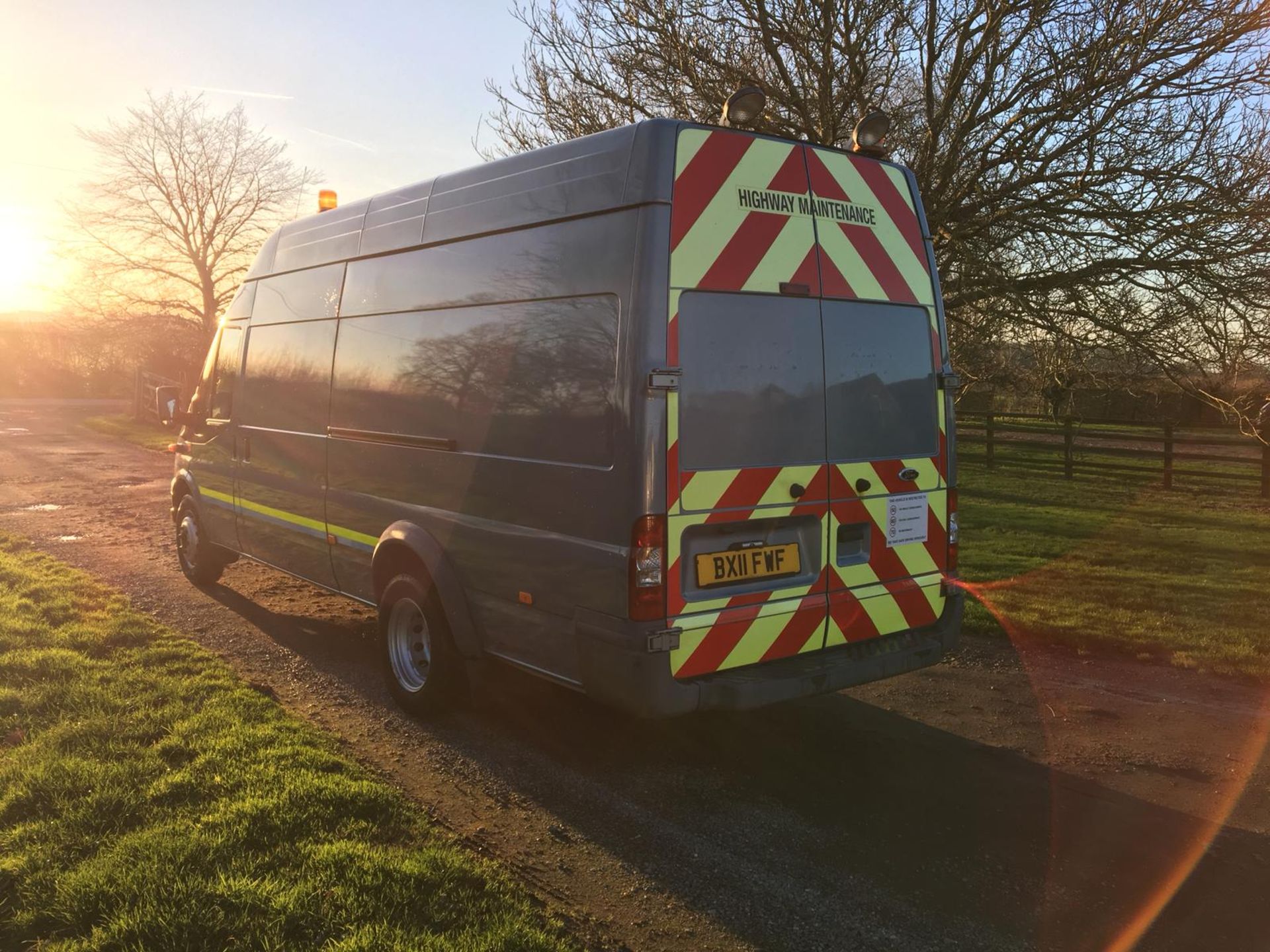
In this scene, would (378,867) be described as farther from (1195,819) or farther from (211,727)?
(1195,819)

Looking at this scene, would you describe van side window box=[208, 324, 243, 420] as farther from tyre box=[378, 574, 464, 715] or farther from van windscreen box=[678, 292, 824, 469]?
van windscreen box=[678, 292, 824, 469]

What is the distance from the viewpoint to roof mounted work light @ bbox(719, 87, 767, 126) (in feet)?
13.9

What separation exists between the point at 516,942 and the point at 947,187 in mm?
9241

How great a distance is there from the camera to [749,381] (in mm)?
3959

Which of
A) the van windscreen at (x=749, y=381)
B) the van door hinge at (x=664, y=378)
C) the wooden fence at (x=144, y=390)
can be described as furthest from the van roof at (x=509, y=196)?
the wooden fence at (x=144, y=390)

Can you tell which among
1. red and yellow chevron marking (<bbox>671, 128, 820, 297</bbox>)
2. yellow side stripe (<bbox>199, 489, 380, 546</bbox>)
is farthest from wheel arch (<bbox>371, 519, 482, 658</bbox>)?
red and yellow chevron marking (<bbox>671, 128, 820, 297</bbox>)

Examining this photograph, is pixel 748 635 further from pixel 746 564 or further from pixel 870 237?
pixel 870 237

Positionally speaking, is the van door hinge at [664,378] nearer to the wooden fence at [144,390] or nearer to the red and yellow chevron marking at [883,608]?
the red and yellow chevron marking at [883,608]

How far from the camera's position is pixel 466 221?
15.5ft

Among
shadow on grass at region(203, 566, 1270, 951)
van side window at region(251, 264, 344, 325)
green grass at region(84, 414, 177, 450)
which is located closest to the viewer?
shadow on grass at region(203, 566, 1270, 951)

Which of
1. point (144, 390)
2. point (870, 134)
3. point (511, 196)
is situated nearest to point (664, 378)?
point (511, 196)

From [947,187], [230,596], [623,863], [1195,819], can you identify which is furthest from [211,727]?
[947,187]

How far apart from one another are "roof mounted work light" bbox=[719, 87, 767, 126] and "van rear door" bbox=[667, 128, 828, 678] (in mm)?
179

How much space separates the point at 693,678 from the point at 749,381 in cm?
128
